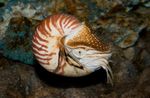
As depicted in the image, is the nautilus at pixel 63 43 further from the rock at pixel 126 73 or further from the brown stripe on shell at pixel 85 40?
the rock at pixel 126 73

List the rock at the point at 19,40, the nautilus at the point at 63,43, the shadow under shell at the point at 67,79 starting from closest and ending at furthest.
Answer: the nautilus at the point at 63,43 < the rock at the point at 19,40 < the shadow under shell at the point at 67,79

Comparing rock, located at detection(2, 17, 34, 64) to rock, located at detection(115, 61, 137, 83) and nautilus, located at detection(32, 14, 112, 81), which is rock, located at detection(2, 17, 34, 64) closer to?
nautilus, located at detection(32, 14, 112, 81)

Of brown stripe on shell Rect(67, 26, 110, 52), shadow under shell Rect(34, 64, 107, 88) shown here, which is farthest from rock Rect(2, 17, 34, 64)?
brown stripe on shell Rect(67, 26, 110, 52)

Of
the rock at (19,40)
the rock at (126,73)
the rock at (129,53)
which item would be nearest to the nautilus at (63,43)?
the rock at (19,40)

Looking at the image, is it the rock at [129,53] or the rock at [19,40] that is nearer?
the rock at [19,40]

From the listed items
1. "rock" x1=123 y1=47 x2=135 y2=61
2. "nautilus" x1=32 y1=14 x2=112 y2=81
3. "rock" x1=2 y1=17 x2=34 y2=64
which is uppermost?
"nautilus" x1=32 y1=14 x2=112 y2=81

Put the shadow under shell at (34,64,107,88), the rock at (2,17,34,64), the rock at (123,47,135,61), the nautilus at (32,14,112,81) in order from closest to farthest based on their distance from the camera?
1. the nautilus at (32,14,112,81)
2. the rock at (2,17,34,64)
3. the shadow under shell at (34,64,107,88)
4. the rock at (123,47,135,61)

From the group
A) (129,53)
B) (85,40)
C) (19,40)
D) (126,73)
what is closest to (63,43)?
(85,40)
